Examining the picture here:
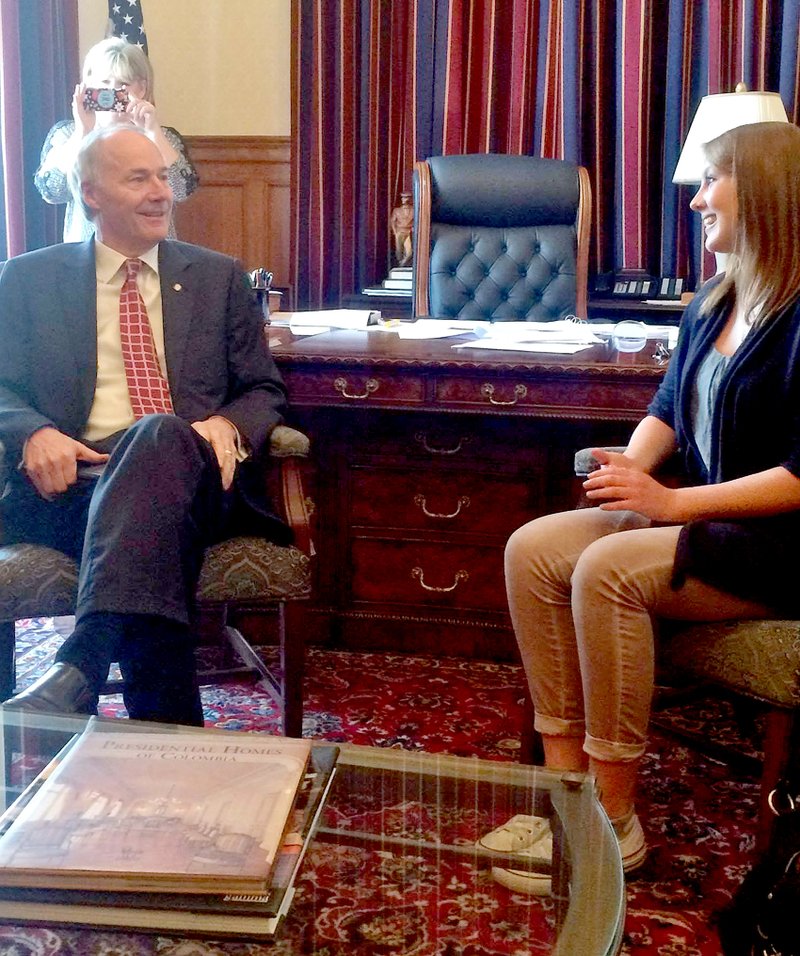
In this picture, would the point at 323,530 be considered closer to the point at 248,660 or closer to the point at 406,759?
the point at 248,660

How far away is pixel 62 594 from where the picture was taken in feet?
5.77

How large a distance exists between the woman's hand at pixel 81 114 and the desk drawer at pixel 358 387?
1.69m

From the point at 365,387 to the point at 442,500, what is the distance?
33 cm

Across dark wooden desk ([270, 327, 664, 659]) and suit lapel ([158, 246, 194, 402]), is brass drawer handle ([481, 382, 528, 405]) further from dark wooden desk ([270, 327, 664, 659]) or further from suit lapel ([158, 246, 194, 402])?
suit lapel ([158, 246, 194, 402])

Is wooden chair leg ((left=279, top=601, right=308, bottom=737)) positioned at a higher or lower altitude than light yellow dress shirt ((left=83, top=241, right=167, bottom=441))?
lower

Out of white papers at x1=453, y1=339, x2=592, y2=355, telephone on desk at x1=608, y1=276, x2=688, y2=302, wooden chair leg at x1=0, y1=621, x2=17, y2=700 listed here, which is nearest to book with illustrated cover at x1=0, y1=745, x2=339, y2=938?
wooden chair leg at x1=0, y1=621, x2=17, y2=700

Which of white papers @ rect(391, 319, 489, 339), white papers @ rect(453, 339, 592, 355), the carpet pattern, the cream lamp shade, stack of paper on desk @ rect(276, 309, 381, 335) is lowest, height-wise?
the carpet pattern

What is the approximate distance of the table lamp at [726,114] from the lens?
3.29 metres

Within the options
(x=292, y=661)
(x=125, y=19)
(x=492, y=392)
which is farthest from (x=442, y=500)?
(x=125, y=19)

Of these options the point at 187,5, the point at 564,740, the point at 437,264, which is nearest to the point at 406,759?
the point at 564,740

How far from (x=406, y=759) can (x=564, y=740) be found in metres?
0.52

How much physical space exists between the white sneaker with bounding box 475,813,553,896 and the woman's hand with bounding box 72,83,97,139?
2989 millimetres

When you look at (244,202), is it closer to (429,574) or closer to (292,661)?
(429,574)

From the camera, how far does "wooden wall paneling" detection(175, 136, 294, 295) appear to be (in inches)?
176
